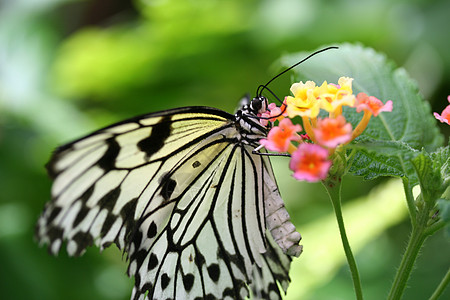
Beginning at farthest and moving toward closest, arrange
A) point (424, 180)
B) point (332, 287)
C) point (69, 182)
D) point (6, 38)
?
point (6, 38) < point (332, 287) < point (69, 182) < point (424, 180)

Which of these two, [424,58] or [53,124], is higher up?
[53,124]

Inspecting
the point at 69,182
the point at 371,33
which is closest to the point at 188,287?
the point at 69,182

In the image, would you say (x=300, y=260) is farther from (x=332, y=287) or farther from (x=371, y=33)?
(x=371, y=33)

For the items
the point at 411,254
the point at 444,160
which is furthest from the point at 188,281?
the point at 444,160

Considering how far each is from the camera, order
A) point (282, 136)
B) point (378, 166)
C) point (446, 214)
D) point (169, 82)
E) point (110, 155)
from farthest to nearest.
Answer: point (169, 82) < point (110, 155) < point (378, 166) < point (282, 136) < point (446, 214)

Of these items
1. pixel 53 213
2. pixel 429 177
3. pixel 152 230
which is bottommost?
pixel 429 177

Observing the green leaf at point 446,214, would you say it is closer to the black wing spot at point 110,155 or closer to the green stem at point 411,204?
the green stem at point 411,204

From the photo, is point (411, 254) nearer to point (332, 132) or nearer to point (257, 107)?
point (332, 132)
